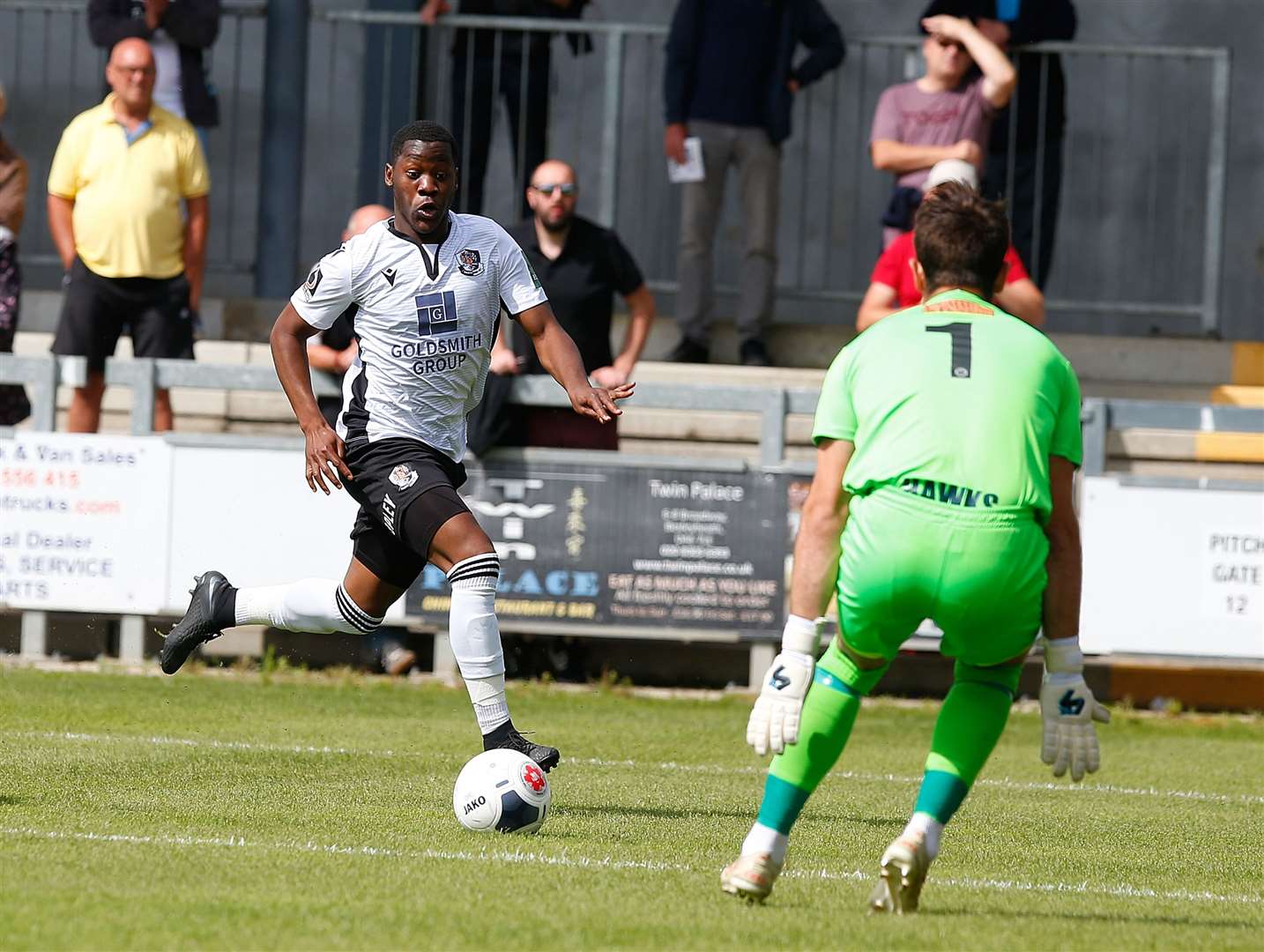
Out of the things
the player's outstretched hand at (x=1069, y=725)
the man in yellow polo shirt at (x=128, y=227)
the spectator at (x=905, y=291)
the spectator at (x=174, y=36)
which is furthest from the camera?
the spectator at (x=174, y=36)

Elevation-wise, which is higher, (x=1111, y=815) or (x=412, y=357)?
(x=412, y=357)

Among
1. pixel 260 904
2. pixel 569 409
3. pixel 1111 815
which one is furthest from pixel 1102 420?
pixel 260 904

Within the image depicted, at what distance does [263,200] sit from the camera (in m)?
14.9

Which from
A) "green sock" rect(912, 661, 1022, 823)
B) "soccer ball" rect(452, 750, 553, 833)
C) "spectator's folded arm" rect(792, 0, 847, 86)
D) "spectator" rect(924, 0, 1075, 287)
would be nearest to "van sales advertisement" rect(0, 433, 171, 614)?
"spectator's folded arm" rect(792, 0, 847, 86)

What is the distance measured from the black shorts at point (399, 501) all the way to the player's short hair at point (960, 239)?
88.5 inches

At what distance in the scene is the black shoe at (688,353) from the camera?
548 inches

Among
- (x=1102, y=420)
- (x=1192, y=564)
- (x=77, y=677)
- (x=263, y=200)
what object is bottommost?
(x=77, y=677)

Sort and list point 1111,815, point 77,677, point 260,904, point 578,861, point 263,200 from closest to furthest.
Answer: point 260,904
point 578,861
point 1111,815
point 77,677
point 263,200

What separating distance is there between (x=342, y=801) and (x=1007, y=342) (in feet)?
9.79

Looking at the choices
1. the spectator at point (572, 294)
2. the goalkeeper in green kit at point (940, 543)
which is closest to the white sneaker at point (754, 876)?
the goalkeeper in green kit at point (940, 543)

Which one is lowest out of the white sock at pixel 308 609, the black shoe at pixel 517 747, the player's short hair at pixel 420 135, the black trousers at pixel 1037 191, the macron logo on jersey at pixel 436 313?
the black shoe at pixel 517 747

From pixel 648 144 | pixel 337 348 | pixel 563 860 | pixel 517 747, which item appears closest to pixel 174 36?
pixel 337 348

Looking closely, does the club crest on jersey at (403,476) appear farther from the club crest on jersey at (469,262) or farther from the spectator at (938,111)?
the spectator at (938,111)

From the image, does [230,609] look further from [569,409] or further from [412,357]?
[569,409]
